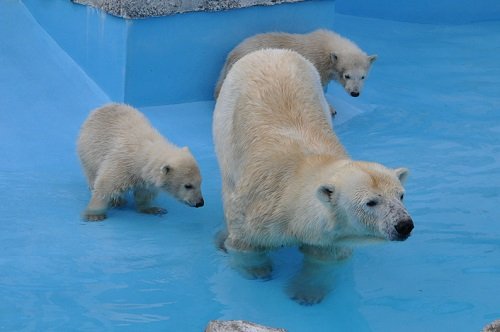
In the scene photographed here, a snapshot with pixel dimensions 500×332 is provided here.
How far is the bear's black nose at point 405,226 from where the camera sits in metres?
3.05

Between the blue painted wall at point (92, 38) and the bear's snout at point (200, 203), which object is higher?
the blue painted wall at point (92, 38)

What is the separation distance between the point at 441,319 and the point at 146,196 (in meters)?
1.64

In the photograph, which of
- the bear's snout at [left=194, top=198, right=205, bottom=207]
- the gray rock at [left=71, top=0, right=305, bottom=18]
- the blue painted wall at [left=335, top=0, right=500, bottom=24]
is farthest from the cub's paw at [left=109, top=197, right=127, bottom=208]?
the blue painted wall at [left=335, top=0, right=500, bottom=24]

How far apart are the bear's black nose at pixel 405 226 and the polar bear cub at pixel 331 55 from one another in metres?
2.64

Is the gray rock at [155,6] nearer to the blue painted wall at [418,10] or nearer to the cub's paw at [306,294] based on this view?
the cub's paw at [306,294]

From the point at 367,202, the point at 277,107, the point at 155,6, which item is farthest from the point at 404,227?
the point at 155,6

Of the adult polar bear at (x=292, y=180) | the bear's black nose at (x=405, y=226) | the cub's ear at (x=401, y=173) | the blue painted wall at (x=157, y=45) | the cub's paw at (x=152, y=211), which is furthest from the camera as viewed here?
the blue painted wall at (x=157, y=45)

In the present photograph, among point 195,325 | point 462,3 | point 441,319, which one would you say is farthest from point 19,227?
point 462,3

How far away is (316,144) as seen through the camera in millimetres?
3705

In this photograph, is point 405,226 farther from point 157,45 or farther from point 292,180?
point 157,45

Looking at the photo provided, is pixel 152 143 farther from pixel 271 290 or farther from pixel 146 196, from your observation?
pixel 271 290

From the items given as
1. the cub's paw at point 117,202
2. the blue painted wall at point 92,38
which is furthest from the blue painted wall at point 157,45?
the cub's paw at point 117,202

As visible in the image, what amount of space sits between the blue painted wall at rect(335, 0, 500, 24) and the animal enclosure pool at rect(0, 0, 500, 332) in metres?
1.62

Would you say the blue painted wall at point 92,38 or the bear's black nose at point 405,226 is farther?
the blue painted wall at point 92,38
